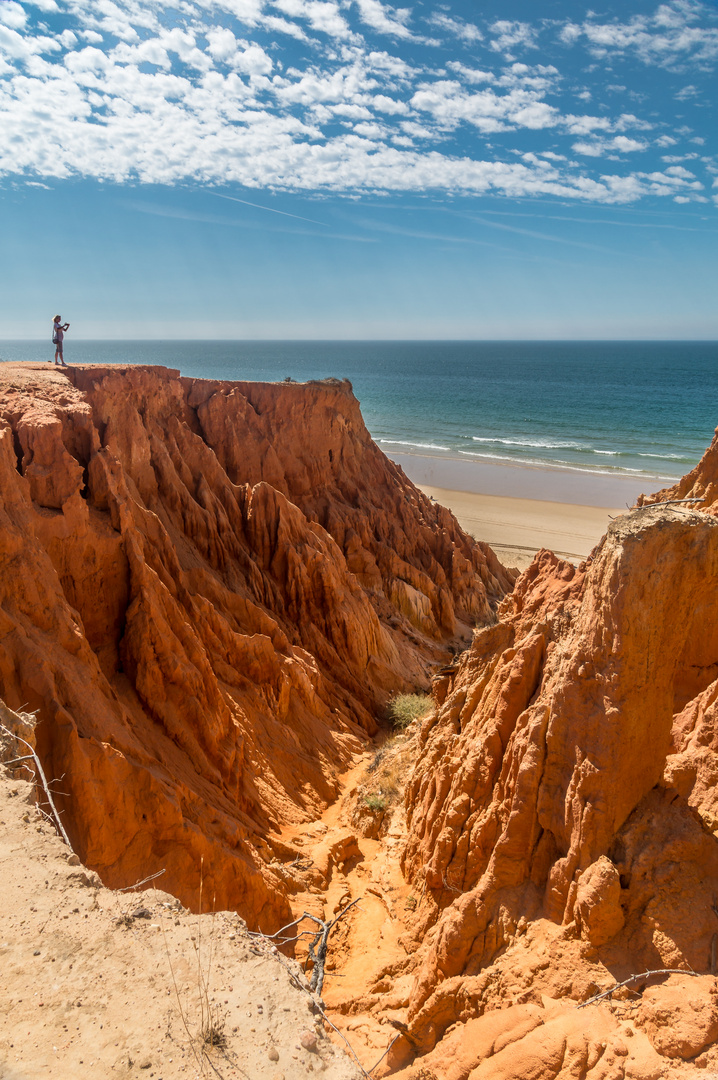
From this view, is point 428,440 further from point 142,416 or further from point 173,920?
point 173,920

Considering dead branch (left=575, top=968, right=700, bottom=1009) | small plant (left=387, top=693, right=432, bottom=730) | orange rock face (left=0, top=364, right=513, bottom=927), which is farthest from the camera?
small plant (left=387, top=693, right=432, bottom=730)

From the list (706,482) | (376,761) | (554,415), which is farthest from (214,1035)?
(554,415)

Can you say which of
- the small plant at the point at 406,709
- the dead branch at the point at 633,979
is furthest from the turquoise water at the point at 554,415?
the dead branch at the point at 633,979

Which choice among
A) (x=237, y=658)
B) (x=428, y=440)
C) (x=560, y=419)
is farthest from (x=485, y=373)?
(x=237, y=658)

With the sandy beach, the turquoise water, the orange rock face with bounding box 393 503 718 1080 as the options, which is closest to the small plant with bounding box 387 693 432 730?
the orange rock face with bounding box 393 503 718 1080

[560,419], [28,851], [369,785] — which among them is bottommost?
[369,785]

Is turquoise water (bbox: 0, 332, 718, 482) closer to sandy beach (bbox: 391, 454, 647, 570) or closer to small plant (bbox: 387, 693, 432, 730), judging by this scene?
sandy beach (bbox: 391, 454, 647, 570)

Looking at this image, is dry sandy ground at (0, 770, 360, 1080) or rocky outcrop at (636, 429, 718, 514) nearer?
dry sandy ground at (0, 770, 360, 1080)

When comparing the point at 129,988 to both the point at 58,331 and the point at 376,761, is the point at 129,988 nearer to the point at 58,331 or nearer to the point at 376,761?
the point at 376,761
